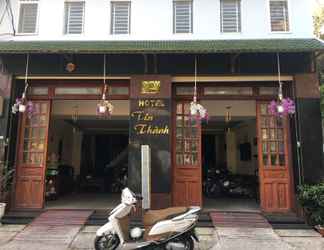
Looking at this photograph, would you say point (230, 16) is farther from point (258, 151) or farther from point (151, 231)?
point (151, 231)

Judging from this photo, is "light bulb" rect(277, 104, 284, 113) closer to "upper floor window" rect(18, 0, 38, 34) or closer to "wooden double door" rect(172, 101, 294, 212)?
"wooden double door" rect(172, 101, 294, 212)

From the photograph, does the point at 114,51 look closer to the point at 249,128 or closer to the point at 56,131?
the point at 56,131

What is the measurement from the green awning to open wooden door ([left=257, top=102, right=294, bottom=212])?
4.30 feet

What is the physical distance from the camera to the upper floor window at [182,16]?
6605mm

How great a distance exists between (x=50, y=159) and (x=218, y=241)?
18.4ft

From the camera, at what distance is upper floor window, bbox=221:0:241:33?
659 centimetres

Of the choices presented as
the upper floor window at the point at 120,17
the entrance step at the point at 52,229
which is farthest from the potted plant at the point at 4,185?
the upper floor window at the point at 120,17

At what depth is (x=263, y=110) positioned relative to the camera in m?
6.16

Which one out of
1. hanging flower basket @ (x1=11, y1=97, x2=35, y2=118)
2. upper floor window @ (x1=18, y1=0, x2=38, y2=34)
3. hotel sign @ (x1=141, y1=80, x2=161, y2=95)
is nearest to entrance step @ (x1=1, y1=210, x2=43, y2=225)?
hanging flower basket @ (x1=11, y1=97, x2=35, y2=118)

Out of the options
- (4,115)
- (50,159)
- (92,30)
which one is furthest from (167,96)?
(50,159)

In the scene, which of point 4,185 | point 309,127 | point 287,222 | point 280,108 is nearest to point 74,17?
point 4,185

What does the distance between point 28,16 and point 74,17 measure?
1.11 meters

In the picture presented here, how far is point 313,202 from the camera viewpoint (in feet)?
17.1

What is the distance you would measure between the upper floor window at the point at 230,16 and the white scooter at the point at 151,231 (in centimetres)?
438
